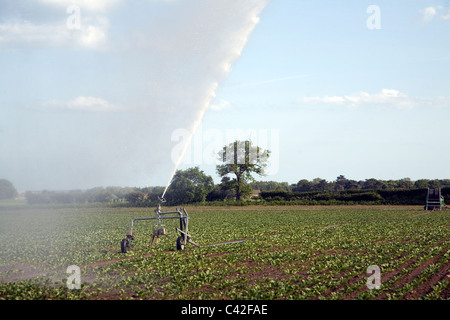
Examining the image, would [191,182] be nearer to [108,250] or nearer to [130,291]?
[108,250]

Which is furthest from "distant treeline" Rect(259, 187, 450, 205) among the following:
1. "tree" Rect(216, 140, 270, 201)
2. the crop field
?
the crop field

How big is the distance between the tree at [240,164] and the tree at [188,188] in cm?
510

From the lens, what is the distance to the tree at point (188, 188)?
3553 inches

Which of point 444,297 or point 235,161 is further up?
point 235,161

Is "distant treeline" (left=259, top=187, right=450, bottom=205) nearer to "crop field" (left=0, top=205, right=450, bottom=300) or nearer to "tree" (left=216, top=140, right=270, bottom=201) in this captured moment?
"tree" (left=216, top=140, right=270, bottom=201)

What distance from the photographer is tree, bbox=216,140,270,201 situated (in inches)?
3767

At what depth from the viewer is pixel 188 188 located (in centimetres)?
9100

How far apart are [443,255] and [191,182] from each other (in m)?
73.7

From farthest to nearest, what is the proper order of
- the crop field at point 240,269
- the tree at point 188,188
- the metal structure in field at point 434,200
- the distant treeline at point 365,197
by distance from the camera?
the tree at point 188,188
the distant treeline at point 365,197
the metal structure in field at point 434,200
the crop field at point 240,269

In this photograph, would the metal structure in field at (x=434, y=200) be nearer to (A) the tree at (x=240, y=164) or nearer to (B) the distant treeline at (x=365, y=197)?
(B) the distant treeline at (x=365, y=197)

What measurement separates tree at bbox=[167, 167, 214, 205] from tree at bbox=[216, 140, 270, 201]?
5.10 metres

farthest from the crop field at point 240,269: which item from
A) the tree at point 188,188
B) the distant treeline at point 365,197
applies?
the tree at point 188,188

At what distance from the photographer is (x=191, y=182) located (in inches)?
3605
